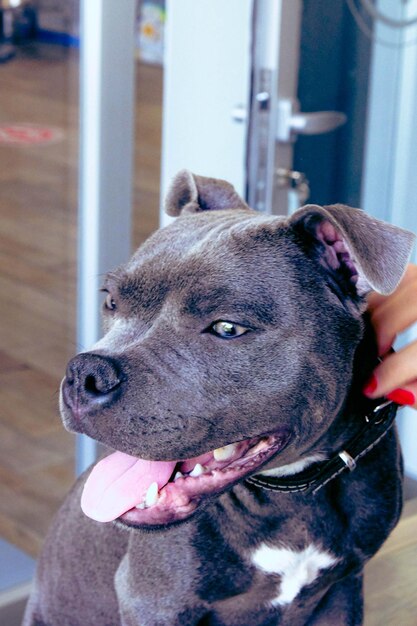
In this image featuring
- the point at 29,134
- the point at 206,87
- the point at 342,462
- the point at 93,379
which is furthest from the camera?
the point at 29,134

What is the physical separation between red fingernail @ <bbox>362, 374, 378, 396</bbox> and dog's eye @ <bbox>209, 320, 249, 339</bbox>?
0.62ft

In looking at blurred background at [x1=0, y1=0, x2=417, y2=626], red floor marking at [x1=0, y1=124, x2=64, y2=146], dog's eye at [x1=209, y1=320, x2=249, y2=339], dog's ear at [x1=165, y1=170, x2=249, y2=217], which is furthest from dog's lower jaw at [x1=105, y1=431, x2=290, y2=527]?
red floor marking at [x1=0, y1=124, x2=64, y2=146]

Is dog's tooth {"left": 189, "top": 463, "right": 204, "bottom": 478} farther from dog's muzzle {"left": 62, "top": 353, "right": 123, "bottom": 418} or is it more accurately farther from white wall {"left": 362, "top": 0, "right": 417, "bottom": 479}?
white wall {"left": 362, "top": 0, "right": 417, "bottom": 479}

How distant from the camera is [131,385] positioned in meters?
1.03

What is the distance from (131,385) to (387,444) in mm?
373

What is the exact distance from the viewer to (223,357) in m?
1.07

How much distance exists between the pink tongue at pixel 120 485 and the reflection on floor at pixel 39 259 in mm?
1400

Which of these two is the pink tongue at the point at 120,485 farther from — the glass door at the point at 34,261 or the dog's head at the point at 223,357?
the glass door at the point at 34,261

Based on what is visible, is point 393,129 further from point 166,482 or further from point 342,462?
point 166,482

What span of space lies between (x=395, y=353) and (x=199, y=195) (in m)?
0.37

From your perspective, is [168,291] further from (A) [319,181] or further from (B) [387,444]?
(A) [319,181]

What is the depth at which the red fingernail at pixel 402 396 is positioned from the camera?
118 centimetres

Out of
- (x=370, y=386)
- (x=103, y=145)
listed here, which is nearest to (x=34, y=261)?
(x=103, y=145)

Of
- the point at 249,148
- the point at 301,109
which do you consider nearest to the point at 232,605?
the point at 249,148
